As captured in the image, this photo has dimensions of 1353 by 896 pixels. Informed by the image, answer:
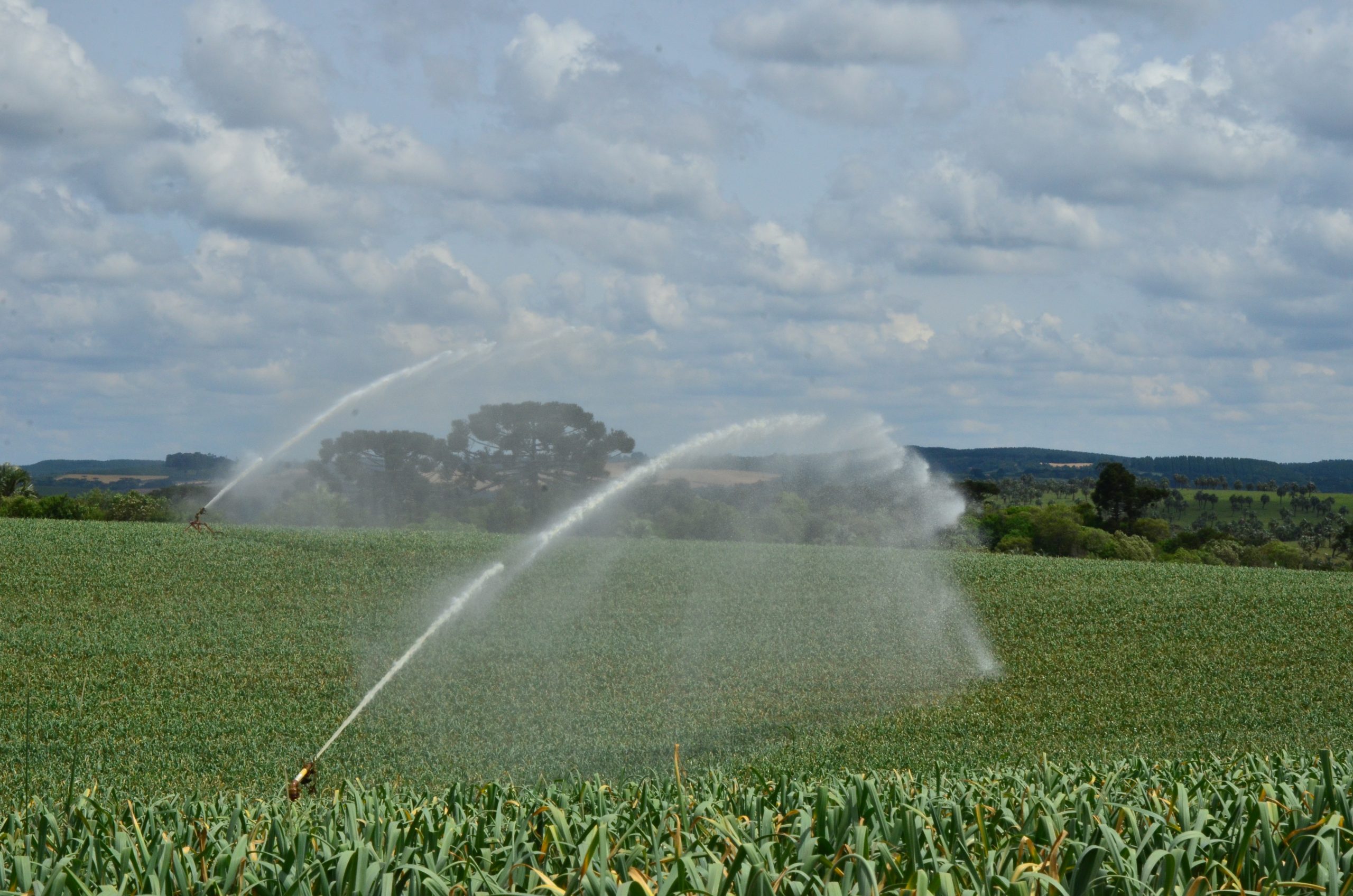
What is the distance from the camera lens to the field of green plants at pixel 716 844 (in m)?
3.35

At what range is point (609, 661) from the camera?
20.1 meters

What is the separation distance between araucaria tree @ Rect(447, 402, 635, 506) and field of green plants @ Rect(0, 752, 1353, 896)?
113 feet

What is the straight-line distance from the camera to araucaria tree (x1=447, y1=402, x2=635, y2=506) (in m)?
41.5

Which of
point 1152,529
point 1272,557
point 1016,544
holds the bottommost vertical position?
point 1272,557

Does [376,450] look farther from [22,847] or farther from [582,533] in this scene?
[22,847]

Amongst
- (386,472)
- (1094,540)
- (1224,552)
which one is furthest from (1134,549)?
(386,472)

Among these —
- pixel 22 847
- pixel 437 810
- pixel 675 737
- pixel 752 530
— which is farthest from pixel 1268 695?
pixel 752 530

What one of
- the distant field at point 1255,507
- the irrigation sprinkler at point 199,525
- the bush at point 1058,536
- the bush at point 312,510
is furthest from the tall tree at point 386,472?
the distant field at point 1255,507

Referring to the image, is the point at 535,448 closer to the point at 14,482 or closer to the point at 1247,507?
the point at 14,482

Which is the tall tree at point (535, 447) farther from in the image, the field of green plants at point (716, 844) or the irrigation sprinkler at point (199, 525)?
the field of green plants at point (716, 844)

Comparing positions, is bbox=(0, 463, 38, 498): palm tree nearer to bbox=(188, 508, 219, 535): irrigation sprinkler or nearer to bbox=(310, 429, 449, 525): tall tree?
bbox=(310, 429, 449, 525): tall tree

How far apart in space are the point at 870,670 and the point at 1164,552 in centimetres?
3928

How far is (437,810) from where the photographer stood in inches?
179

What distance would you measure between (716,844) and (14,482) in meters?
57.2
